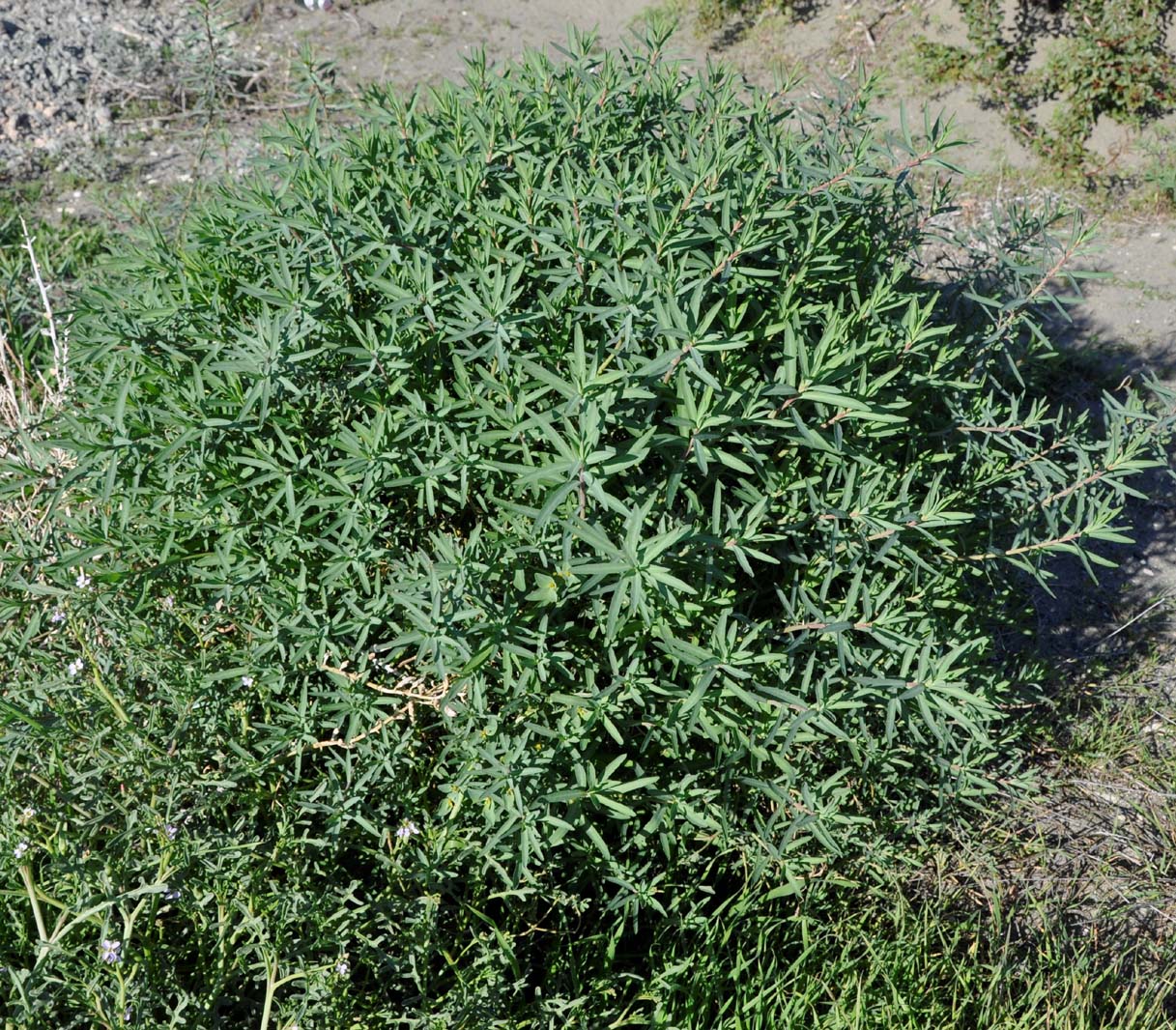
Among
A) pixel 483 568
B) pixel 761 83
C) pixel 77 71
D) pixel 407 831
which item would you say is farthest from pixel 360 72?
pixel 407 831

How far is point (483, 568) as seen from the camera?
7.59ft

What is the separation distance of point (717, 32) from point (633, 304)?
592cm

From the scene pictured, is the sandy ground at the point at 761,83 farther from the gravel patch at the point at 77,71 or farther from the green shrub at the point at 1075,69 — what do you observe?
the green shrub at the point at 1075,69

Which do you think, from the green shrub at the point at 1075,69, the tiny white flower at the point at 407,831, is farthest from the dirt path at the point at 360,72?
the tiny white flower at the point at 407,831

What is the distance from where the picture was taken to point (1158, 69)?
20.4 ft

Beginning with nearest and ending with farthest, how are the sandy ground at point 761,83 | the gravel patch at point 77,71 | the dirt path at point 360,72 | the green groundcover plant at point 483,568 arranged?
the green groundcover plant at point 483,568 < the sandy ground at point 761,83 < the dirt path at point 360,72 < the gravel patch at point 77,71

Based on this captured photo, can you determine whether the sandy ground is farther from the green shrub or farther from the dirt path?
the green shrub

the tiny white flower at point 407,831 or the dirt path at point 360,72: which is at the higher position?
the dirt path at point 360,72

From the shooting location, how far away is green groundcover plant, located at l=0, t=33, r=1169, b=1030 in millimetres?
2322

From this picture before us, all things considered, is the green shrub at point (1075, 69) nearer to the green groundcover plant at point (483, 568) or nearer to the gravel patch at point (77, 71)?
the green groundcover plant at point (483, 568)

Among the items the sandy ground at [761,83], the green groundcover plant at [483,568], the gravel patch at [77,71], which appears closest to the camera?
the green groundcover plant at [483,568]

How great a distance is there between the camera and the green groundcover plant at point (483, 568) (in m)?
2.32

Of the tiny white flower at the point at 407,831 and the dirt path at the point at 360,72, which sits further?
the dirt path at the point at 360,72

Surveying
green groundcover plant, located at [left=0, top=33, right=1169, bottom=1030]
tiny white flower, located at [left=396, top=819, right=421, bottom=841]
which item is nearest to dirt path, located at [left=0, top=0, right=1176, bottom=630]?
green groundcover plant, located at [left=0, top=33, right=1169, bottom=1030]
